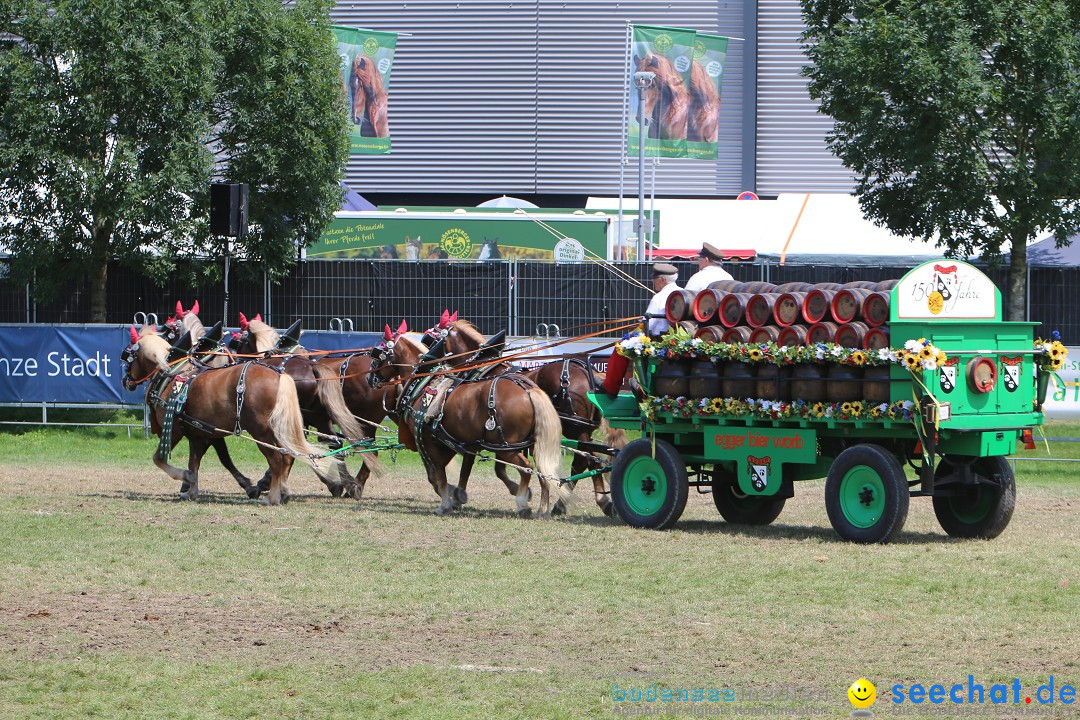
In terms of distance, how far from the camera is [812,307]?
1130cm

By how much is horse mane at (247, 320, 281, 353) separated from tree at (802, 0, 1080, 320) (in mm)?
9735

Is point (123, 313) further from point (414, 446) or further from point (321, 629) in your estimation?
point (321, 629)

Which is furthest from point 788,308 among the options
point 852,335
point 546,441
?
point 546,441

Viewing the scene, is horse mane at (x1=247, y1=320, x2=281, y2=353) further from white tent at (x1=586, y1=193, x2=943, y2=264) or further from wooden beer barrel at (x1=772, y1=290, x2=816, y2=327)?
white tent at (x1=586, y1=193, x2=943, y2=264)

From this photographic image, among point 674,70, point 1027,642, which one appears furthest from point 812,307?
point 674,70

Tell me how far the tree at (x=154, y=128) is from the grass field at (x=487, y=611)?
840cm

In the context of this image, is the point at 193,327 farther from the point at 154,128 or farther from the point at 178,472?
the point at 154,128

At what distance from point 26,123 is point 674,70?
1445 centimetres

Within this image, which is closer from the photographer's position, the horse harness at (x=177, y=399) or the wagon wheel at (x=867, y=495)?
the wagon wheel at (x=867, y=495)

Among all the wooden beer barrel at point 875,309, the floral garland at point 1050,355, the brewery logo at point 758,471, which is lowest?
the brewery logo at point 758,471

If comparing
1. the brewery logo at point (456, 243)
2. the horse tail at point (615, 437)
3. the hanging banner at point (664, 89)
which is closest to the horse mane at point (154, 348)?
the horse tail at point (615, 437)

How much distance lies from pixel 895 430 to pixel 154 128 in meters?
14.1

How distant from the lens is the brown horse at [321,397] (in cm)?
1509

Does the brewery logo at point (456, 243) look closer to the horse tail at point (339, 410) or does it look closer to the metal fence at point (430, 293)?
the metal fence at point (430, 293)
